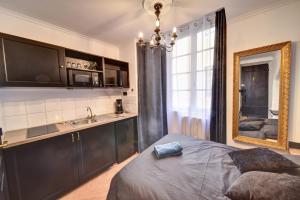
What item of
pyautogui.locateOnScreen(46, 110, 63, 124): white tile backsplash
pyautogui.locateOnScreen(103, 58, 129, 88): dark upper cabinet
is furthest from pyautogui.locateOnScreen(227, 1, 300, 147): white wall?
pyautogui.locateOnScreen(46, 110, 63, 124): white tile backsplash

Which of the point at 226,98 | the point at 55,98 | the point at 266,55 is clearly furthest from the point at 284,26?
the point at 55,98

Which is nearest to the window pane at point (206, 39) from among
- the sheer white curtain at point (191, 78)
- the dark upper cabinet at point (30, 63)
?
the sheer white curtain at point (191, 78)

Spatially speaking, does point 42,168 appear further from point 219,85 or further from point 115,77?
point 219,85

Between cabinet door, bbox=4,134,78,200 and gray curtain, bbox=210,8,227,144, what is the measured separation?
2.15m

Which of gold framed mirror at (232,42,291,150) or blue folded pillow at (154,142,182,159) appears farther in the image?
gold framed mirror at (232,42,291,150)

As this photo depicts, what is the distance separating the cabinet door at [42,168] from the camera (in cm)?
140

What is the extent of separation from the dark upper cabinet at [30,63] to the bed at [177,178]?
1607 millimetres

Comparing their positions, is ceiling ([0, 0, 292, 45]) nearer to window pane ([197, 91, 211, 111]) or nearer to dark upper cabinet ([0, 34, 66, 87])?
dark upper cabinet ([0, 34, 66, 87])

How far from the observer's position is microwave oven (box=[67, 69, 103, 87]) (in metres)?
2.11

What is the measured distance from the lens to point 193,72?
234 centimetres

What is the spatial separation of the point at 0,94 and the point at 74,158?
4.02 feet

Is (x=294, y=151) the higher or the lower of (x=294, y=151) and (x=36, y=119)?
the lower

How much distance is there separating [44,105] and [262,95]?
3216 millimetres

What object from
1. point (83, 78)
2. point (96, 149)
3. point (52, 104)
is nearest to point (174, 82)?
point (83, 78)
